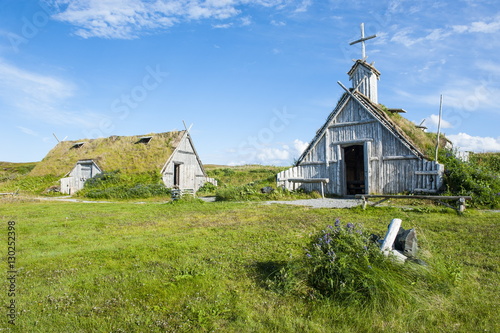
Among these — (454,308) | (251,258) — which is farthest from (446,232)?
(251,258)

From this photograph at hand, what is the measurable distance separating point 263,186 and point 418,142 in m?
10.1

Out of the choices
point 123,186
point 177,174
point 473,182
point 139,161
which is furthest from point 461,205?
point 139,161

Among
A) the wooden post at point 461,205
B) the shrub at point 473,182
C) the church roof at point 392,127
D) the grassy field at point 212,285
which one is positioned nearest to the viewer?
→ the grassy field at point 212,285

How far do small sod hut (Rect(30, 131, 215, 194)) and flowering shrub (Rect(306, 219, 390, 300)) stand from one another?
25668mm

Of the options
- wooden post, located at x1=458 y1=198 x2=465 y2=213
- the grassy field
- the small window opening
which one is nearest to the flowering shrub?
the grassy field

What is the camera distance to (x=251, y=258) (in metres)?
7.14

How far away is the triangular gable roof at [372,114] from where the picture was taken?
18500mm

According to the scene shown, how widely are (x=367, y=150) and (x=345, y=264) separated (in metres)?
15.9

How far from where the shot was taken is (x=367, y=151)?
1994 cm

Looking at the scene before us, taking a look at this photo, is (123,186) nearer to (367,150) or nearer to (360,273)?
(367,150)

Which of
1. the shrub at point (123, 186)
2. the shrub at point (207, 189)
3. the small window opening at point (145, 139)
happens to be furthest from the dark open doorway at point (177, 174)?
the small window opening at point (145, 139)

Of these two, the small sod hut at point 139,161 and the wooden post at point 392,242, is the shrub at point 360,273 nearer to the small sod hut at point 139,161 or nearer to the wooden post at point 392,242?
the wooden post at point 392,242

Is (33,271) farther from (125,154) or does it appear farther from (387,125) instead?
(125,154)

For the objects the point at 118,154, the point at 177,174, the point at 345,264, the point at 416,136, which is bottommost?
the point at 345,264
